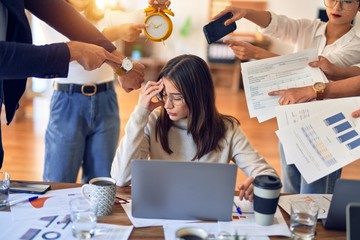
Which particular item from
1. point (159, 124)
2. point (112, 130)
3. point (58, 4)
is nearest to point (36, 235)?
point (159, 124)

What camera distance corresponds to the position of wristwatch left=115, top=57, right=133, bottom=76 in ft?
5.44

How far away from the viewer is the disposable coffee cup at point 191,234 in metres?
1.09

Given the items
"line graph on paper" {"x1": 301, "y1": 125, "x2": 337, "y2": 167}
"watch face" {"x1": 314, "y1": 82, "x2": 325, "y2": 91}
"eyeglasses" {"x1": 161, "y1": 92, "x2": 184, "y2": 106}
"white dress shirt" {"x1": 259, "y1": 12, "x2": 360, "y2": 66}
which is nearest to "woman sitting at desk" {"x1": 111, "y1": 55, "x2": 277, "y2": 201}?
"eyeglasses" {"x1": 161, "y1": 92, "x2": 184, "y2": 106}

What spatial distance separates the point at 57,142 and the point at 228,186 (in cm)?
113

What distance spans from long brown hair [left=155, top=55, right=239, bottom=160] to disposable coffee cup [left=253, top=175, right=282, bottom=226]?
413 millimetres

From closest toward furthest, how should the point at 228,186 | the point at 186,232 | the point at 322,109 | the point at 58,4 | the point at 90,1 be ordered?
the point at 186,232 → the point at 228,186 → the point at 322,109 → the point at 58,4 → the point at 90,1

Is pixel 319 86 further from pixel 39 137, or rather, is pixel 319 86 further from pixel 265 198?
pixel 39 137

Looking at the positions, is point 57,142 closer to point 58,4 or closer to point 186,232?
point 58,4

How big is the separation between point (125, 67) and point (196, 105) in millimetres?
303

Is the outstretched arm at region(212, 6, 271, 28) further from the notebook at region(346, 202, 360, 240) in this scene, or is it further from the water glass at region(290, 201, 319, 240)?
the notebook at region(346, 202, 360, 240)

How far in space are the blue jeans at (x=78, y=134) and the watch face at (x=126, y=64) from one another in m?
0.50

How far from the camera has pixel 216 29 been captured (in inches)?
66.2

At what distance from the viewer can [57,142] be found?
2.12 metres

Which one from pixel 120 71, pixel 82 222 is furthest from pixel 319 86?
pixel 82 222
